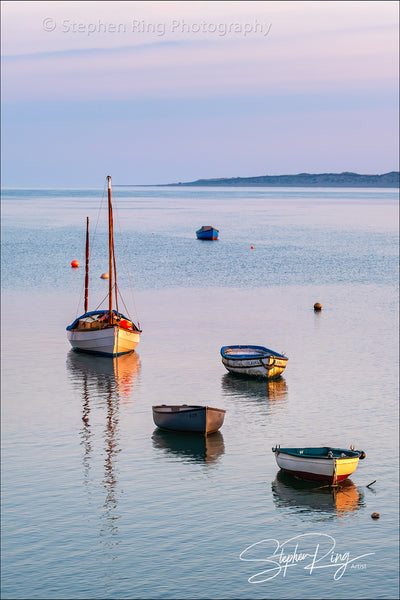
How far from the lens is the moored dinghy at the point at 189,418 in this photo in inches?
2018

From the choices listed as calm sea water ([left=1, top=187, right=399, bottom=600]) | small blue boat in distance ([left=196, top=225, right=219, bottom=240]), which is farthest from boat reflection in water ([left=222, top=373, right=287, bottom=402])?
small blue boat in distance ([left=196, top=225, right=219, bottom=240])

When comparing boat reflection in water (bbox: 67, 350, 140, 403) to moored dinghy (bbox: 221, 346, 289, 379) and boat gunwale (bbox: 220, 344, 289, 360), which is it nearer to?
boat gunwale (bbox: 220, 344, 289, 360)

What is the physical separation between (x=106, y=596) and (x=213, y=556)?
4.95 metres

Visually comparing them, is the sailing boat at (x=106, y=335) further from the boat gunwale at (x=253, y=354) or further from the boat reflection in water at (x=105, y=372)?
the boat gunwale at (x=253, y=354)

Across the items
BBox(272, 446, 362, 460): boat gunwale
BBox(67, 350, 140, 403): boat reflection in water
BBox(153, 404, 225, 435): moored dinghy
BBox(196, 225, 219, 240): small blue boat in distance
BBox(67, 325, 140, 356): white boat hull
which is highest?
BBox(196, 225, 219, 240): small blue boat in distance

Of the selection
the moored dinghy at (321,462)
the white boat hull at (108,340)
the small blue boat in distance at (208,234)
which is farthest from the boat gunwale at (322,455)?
the small blue boat in distance at (208,234)

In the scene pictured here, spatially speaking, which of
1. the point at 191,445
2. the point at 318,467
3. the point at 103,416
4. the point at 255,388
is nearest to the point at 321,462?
the point at 318,467

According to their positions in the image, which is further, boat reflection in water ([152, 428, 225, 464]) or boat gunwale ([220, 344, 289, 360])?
boat gunwale ([220, 344, 289, 360])

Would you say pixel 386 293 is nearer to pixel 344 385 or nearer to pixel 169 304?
pixel 169 304

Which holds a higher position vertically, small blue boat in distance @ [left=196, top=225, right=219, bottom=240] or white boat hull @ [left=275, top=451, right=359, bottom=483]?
small blue boat in distance @ [left=196, top=225, right=219, bottom=240]

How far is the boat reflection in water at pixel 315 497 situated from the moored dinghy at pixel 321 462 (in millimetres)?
365

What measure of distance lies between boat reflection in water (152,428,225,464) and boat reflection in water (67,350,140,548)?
266 centimetres

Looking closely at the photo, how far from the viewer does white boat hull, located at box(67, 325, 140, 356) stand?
7200 cm

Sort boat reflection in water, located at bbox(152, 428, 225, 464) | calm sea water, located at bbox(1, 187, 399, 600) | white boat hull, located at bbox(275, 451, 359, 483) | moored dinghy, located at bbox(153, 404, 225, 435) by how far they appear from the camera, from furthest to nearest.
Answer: moored dinghy, located at bbox(153, 404, 225, 435) → boat reflection in water, located at bbox(152, 428, 225, 464) → white boat hull, located at bbox(275, 451, 359, 483) → calm sea water, located at bbox(1, 187, 399, 600)
